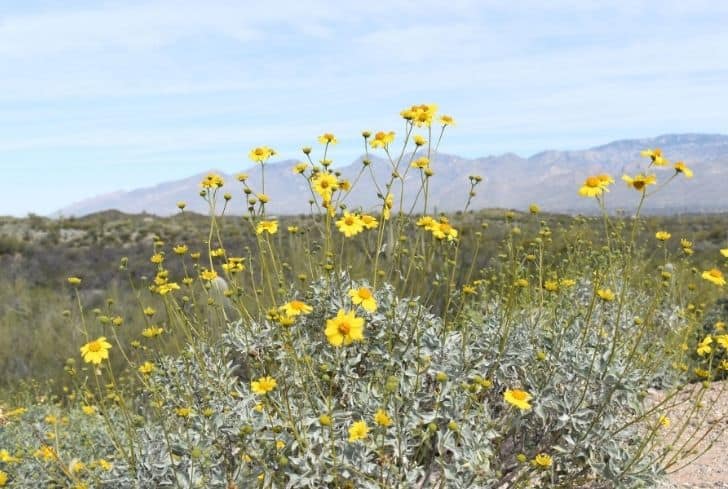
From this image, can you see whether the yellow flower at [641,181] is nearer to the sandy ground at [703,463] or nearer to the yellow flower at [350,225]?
the sandy ground at [703,463]

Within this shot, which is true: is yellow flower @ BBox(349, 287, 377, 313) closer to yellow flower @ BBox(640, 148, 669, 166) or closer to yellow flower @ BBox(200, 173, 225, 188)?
yellow flower @ BBox(200, 173, 225, 188)

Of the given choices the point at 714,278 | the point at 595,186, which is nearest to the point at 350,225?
the point at 595,186

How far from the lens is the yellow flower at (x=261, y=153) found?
3617mm

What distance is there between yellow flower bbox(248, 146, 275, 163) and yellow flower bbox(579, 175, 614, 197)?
68.8 inches

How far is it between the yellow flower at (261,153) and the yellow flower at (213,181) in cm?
27

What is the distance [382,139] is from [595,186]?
1333mm

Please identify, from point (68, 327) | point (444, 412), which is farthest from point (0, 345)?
point (444, 412)

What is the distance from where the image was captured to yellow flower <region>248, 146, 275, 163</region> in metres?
3.62

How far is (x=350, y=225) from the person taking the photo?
10.2 feet

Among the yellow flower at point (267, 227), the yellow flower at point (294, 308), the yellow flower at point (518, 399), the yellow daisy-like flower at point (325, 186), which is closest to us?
the yellow flower at point (518, 399)

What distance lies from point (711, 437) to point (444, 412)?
3044 mm

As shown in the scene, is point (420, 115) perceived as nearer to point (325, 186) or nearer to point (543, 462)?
point (325, 186)

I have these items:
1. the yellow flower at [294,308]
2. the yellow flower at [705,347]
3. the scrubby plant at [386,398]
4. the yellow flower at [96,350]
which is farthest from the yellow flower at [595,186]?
the yellow flower at [96,350]

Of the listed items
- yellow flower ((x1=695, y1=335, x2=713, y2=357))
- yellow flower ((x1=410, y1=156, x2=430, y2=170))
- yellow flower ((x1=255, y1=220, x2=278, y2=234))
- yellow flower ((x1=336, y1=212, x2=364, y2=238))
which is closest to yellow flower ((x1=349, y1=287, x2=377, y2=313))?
yellow flower ((x1=336, y1=212, x2=364, y2=238))
